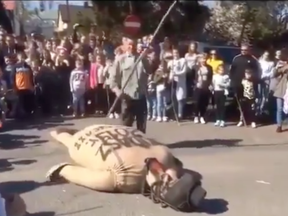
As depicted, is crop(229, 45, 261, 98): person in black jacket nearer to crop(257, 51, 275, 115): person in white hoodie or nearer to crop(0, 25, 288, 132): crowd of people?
crop(0, 25, 288, 132): crowd of people

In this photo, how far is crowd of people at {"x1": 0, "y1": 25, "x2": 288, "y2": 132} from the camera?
14.3 metres

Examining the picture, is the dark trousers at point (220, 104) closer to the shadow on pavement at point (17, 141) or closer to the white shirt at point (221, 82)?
the white shirt at point (221, 82)

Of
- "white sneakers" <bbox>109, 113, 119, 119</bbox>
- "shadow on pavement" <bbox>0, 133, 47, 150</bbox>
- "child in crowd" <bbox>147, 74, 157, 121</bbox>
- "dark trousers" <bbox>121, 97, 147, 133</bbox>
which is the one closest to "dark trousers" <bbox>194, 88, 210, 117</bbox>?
"child in crowd" <bbox>147, 74, 157, 121</bbox>

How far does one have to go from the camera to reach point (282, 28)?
25.1 m

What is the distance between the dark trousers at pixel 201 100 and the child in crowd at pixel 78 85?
248 centimetres

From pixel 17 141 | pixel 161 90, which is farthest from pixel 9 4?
pixel 17 141

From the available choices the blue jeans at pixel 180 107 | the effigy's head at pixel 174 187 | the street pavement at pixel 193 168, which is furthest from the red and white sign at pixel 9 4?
the effigy's head at pixel 174 187

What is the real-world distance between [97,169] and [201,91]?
22.6 ft

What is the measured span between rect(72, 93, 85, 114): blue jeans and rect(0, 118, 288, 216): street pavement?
112 cm

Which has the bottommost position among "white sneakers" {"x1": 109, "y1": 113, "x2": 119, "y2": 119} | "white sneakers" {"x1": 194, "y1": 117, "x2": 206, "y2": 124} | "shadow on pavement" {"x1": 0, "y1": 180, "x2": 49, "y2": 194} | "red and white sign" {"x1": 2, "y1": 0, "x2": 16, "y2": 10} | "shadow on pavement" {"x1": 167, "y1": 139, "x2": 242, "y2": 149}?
"shadow on pavement" {"x1": 0, "y1": 180, "x2": 49, "y2": 194}

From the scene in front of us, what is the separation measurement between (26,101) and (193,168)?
677cm

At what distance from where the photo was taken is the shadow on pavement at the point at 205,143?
1177 cm

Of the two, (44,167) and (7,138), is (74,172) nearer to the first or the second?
(44,167)

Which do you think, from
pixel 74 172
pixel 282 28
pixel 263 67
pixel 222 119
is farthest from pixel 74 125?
pixel 282 28
